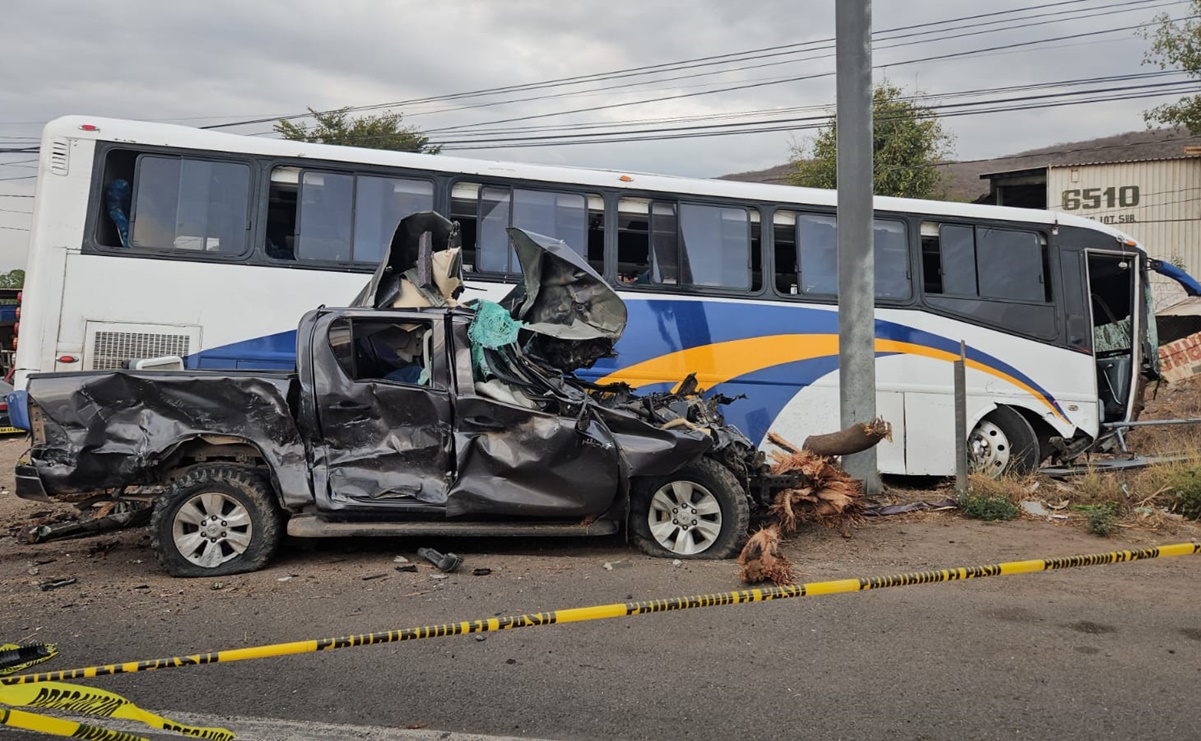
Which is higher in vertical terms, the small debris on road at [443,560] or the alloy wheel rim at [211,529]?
the alloy wheel rim at [211,529]

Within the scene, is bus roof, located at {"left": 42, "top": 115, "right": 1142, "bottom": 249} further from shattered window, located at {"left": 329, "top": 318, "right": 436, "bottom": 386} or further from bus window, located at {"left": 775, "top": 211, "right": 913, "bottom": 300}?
shattered window, located at {"left": 329, "top": 318, "right": 436, "bottom": 386}

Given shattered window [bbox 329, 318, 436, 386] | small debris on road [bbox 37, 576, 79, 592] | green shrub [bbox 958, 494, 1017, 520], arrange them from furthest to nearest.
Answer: green shrub [bbox 958, 494, 1017, 520] < shattered window [bbox 329, 318, 436, 386] < small debris on road [bbox 37, 576, 79, 592]

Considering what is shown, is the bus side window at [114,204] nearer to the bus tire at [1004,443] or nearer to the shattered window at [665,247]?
the shattered window at [665,247]

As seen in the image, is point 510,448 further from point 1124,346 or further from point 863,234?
point 1124,346

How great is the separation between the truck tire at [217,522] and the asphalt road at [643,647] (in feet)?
0.47

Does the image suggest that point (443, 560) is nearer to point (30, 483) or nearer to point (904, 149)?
point (30, 483)

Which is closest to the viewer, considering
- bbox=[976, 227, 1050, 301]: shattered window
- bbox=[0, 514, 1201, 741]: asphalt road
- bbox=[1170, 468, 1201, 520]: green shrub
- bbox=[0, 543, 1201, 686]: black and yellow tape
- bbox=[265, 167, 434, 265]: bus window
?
bbox=[0, 543, 1201, 686]: black and yellow tape

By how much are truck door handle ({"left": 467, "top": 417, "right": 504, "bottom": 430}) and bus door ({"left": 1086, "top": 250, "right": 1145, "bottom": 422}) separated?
24.7 feet

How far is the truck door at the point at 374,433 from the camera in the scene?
5484 mm

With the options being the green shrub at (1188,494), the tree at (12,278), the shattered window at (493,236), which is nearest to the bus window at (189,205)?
the shattered window at (493,236)

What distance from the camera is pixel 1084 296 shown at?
948cm

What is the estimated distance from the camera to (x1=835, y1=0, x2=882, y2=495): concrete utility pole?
25.3 feet

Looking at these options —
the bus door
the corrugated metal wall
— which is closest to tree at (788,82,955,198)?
the corrugated metal wall

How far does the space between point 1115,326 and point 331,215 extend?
9396 mm
